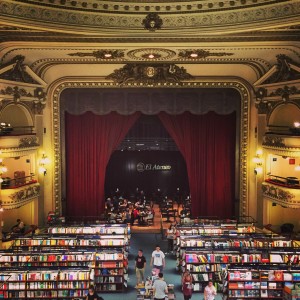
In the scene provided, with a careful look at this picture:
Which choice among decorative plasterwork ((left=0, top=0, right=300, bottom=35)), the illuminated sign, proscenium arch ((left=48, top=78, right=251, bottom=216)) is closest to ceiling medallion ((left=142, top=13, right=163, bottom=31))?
decorative plasterwork ((left=0, top=0, right=300, bottom=35))

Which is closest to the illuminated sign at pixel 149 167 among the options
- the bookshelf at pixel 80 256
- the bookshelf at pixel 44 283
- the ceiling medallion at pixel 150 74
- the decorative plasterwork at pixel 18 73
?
the ceiling medallion at pixel 150 74

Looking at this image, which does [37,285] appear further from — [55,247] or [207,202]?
[207,202]

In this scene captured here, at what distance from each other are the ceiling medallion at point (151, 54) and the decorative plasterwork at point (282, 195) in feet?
19.1

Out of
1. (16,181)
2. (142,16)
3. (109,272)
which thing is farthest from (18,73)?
(109,272)

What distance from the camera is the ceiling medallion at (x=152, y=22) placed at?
12.1 metres

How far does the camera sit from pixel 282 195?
1546 centimetres

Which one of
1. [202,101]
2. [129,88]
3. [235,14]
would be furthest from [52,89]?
[235,14]

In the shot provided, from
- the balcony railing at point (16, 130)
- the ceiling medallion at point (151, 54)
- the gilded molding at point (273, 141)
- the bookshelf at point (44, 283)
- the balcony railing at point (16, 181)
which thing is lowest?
the bookshelf at point (44, 283)

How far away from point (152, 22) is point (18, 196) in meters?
7.45

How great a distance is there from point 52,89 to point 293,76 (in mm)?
9017

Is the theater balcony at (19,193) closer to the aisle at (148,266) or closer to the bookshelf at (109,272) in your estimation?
the aisle at (148,266)

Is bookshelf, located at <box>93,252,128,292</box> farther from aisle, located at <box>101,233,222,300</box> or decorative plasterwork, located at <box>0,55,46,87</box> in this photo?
decorative plasterwork, located at <box>0,55,46,87</box>

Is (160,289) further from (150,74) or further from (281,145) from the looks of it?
(150,74)

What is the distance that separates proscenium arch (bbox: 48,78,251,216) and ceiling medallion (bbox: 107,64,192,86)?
31 cm
